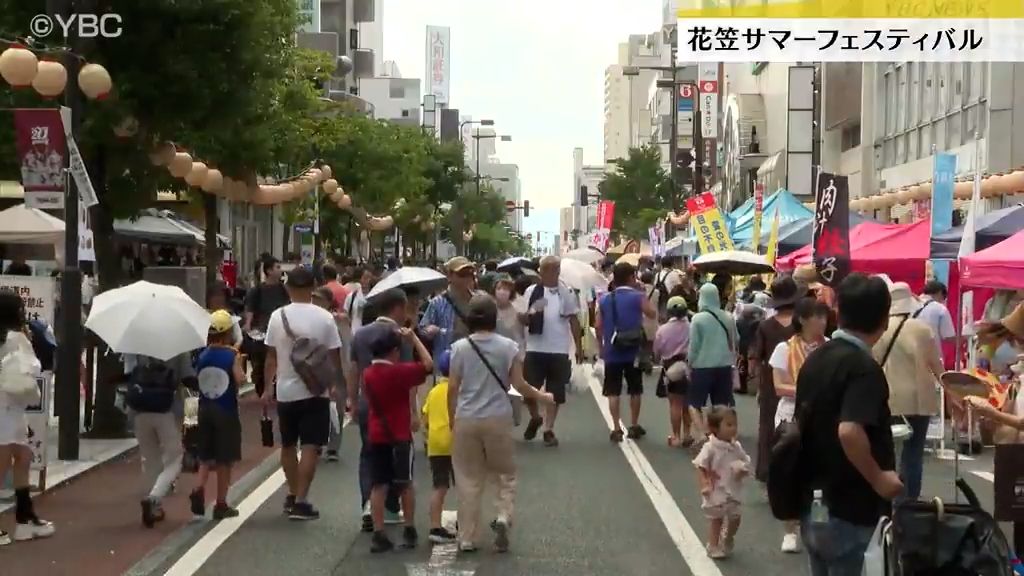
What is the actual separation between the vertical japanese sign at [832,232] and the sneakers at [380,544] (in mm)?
9207

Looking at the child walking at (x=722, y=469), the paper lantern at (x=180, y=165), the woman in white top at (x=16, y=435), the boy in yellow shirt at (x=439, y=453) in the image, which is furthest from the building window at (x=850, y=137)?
the woman in white top at (x=16, y=435)

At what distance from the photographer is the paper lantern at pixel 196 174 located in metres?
19.0

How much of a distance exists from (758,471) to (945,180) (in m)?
6.98

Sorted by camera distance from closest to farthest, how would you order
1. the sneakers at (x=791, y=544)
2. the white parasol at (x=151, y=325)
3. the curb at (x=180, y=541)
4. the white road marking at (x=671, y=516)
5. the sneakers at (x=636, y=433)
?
1. the curb at (x=180, y=541)
2. the white road marking at (x=671, y=516)
3. the sneakers at (x=791, y=544)
4. the white parasol at (x=151, y=325)
5. the sneakers at (x=636, y=433)

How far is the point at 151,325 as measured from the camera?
10648 mm

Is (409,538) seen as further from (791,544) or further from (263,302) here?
(263,302)

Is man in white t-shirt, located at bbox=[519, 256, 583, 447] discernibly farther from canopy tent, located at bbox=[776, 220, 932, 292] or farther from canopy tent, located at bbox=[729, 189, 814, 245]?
canopy tent, located at bbox=[729, 189, 814, 245]

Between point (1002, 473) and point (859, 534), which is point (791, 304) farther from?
point (859, 534)

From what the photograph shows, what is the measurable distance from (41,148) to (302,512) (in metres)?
Result: 4.88

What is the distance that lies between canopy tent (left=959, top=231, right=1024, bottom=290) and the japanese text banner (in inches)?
75.8

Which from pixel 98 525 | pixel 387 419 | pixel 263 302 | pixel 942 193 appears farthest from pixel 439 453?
pixel 942 193

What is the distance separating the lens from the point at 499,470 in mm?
9953

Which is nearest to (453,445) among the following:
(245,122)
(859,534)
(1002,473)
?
(1002,473)

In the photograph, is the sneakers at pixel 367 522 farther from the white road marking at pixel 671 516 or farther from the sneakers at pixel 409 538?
the white road marking at pixel 671 516
